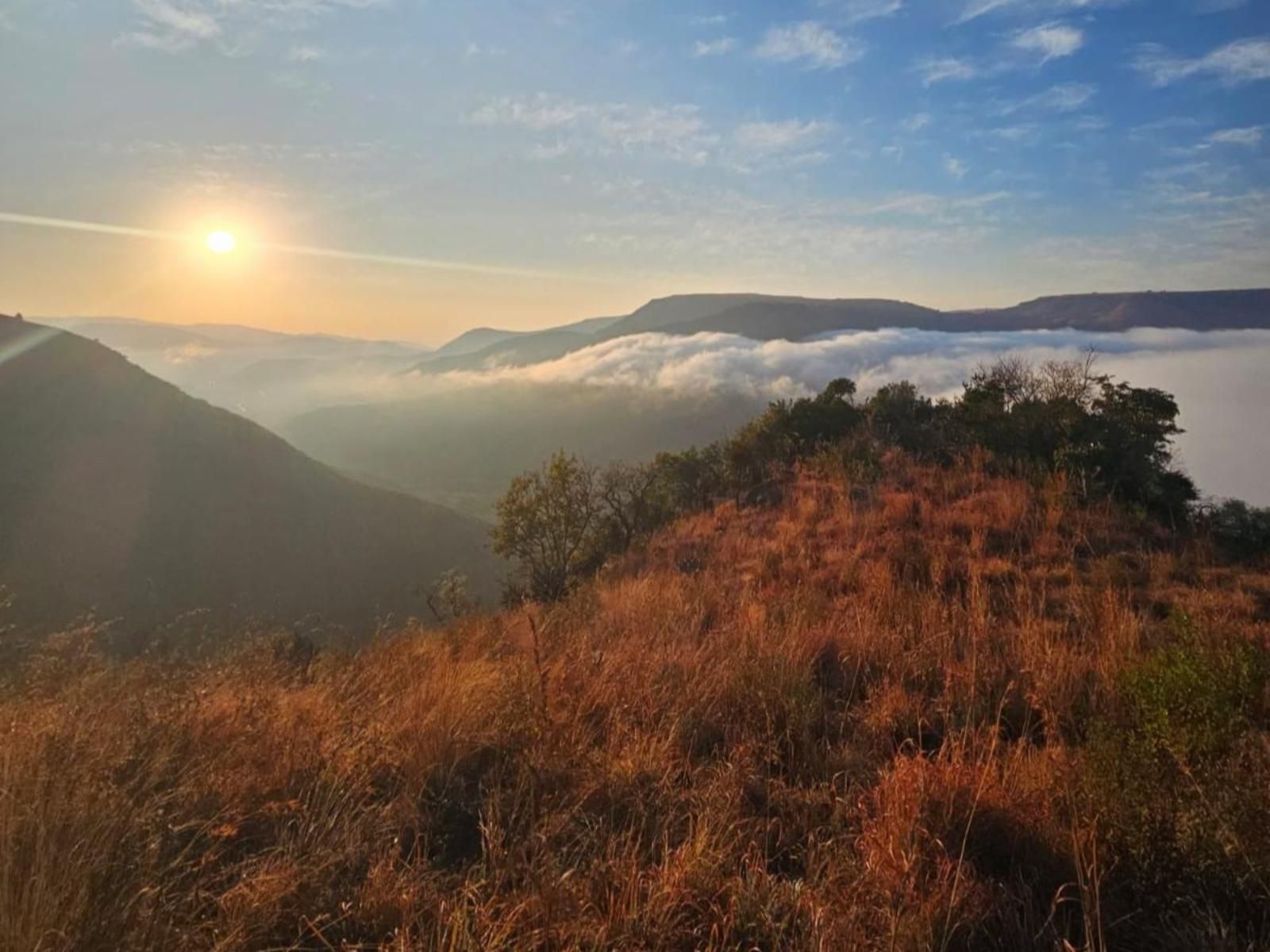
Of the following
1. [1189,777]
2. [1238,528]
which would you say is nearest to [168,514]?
[1238,528]

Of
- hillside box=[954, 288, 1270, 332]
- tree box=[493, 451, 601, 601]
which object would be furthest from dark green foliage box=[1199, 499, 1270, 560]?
hillside box=[954, 288, 1270, 332]

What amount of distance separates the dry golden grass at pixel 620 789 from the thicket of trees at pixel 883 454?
360 cm

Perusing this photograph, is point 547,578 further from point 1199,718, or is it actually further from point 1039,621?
point 1199,718

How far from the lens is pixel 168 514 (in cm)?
5397

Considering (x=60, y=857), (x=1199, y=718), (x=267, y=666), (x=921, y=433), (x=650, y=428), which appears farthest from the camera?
(x=650, y=428)

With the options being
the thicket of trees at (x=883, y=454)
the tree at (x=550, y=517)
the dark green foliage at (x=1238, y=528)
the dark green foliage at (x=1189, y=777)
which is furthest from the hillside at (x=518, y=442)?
the dark green foliage at (x=1189, y=777)

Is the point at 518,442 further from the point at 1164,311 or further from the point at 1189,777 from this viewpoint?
the point at 1189,777

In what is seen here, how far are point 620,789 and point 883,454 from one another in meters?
8.73

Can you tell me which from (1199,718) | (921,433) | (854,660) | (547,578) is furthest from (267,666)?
(921,433)

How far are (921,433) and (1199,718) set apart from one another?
9.21m

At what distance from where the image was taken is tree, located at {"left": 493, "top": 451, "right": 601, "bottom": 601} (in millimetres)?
14508

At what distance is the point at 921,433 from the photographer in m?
11.0

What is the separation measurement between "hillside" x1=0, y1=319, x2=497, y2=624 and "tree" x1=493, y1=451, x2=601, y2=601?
116 feet

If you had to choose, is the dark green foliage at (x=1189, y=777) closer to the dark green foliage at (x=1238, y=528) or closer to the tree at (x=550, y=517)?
the dark green foliage at (x=1238, y=528)
